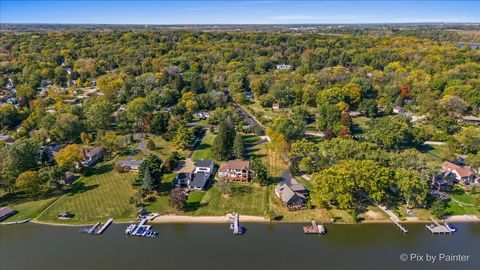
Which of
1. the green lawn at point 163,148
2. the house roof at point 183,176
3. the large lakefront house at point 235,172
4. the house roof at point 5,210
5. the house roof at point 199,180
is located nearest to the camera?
the house roof at point 5,210

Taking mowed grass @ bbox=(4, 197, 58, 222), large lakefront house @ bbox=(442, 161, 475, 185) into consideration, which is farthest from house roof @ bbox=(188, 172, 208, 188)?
large lakefront house @ bbox=(442, 161, 475, 185)

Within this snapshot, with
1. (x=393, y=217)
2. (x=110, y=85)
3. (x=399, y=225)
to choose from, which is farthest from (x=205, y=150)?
(x=110, y=85)

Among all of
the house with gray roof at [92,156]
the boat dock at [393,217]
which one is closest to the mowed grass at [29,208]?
the house with gray roof at [92,156]

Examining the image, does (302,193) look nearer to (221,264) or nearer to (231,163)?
(231,163)

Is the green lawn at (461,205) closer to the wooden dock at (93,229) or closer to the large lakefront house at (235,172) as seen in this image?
the large lakefront house at (235,172)

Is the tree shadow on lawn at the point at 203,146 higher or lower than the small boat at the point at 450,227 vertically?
higher
